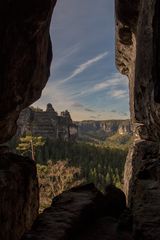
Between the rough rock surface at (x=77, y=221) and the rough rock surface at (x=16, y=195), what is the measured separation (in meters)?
2.48

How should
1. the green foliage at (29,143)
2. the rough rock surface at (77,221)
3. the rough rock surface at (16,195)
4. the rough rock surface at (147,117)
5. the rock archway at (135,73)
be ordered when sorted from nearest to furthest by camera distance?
the rough rock surface at (147,117)
the rough rock surface at (77,221)
the rock archway at (135,73)
the rough rock surface at (16,195)
the green foliage at (29,143)

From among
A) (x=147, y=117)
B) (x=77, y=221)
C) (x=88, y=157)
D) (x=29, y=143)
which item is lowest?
(x=88, y=157)

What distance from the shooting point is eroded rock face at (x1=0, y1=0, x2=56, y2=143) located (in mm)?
19156

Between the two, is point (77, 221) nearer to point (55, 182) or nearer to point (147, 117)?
point (147, 117)

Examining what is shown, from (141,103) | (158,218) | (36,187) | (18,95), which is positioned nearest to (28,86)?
(18,95)

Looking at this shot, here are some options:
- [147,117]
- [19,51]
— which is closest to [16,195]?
[147,117]

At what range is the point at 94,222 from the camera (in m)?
16.3

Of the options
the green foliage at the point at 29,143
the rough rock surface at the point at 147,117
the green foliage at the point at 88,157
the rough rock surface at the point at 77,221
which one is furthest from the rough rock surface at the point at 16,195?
the green foliage at the point at 88,157

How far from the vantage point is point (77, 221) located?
47.3 feet

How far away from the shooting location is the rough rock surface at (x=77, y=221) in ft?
42.2

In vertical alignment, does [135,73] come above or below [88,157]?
above

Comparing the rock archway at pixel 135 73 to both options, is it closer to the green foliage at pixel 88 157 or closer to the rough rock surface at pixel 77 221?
the rough rock surface at pixel 77 221

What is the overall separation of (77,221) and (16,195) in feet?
16.8

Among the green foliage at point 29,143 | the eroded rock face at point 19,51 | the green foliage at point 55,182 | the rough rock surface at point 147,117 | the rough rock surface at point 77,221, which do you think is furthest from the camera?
the green foliage at point 29,143
